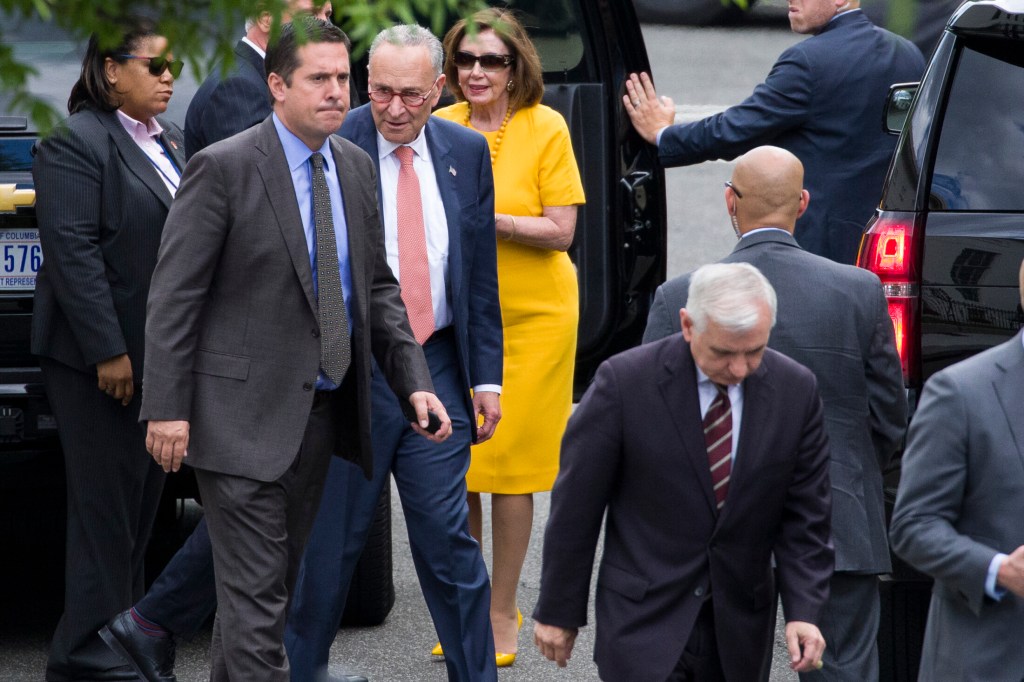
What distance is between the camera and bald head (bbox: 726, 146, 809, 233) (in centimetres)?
441

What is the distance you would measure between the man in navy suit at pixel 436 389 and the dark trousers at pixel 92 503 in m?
0.62

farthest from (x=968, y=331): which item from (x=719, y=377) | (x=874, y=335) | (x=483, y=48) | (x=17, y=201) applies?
(x=17, y=201)

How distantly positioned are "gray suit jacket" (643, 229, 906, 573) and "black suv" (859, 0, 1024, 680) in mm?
290

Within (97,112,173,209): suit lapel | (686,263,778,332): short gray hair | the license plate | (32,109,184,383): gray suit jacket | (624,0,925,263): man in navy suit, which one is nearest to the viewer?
(686,263,778,332): short gray hair

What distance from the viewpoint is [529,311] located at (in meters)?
5.89

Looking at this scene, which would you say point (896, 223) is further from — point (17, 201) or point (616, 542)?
point (17, 201)

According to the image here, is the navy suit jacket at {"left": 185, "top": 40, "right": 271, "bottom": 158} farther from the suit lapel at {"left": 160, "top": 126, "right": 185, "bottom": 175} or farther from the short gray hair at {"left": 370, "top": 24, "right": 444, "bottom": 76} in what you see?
the short gray hair at {"left": 370, "top": 24, "right": 444, "bottom": 76}

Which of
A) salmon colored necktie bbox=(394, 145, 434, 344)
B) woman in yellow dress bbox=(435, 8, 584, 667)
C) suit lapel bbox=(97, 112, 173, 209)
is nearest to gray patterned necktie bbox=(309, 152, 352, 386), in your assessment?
salmon colored necktie bbox=(394, 145, 434, 344)

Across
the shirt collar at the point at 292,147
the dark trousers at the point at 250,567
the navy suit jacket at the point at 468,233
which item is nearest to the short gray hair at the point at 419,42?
the navy suit jacket at the point at 468,233

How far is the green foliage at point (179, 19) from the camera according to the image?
2.20m

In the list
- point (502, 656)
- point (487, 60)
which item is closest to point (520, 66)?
point (487, 60)

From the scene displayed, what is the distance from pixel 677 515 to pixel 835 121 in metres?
2.80

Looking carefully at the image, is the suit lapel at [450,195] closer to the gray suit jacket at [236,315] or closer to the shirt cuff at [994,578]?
the gray suit jacket at [236,315]

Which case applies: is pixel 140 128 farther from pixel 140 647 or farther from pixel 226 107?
pixel 140 647
